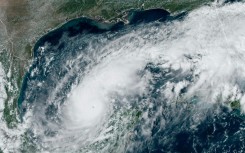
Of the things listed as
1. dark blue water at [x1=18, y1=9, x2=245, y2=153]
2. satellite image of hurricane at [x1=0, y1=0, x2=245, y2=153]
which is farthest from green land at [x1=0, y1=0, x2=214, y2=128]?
dark blue water at [x1=18, y1=9, x2=245, y2=153]

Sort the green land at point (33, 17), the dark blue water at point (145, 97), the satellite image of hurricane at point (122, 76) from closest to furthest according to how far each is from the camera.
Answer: the dark blue water at point (145, 97) < the satellite image of hurricane at point (122, 76) < the green land at point (33, 17)

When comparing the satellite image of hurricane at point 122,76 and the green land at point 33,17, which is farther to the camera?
the green land at point 33,17

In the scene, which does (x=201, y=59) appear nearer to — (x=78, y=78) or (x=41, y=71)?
(x=78, y=78)

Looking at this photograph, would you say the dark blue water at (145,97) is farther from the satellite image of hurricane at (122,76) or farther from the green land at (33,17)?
the green land at (33,17)

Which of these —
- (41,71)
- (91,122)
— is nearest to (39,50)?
(41,71)

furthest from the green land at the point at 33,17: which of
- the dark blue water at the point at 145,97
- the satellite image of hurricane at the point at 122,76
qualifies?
the dark blue water at the point at 145,97

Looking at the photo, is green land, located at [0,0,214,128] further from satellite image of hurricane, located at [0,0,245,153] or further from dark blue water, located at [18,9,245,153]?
dark blue water, located at [18,9,245,153]

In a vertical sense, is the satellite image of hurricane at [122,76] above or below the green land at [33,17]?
below

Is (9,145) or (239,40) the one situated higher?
(239,40)

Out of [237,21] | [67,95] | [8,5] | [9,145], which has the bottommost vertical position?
[9,145]
